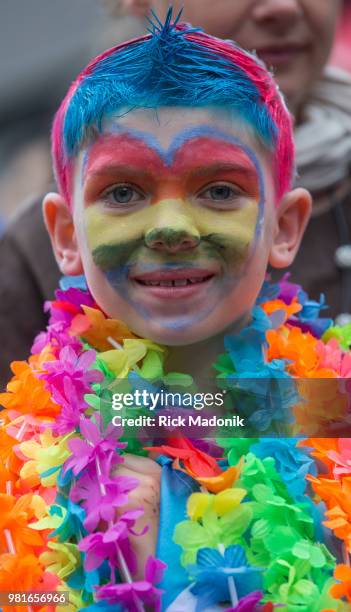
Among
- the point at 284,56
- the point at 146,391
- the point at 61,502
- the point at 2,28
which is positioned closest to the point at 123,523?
the point at 61,502

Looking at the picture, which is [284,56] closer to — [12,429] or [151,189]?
[151,189]

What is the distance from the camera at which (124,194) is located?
1915 millimetres

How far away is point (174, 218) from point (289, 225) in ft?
1.38

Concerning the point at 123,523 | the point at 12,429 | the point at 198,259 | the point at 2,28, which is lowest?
the point at 123,523

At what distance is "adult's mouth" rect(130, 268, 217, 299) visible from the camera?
1.89 metres

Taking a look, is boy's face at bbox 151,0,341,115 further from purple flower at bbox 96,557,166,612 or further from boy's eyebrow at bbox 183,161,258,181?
purple flower at bbox 96,557,166,612

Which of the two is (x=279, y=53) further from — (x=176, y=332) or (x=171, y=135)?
(x=176, y=332)

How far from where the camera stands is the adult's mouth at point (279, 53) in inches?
119

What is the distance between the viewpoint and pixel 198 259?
189 cm

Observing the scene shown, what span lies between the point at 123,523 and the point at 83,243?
0.55m

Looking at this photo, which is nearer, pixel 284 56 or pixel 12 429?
pixel 12 429

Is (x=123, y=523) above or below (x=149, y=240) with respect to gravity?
below

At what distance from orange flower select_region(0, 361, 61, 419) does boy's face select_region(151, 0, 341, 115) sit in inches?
54.2

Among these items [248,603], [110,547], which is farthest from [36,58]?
[248,603]
